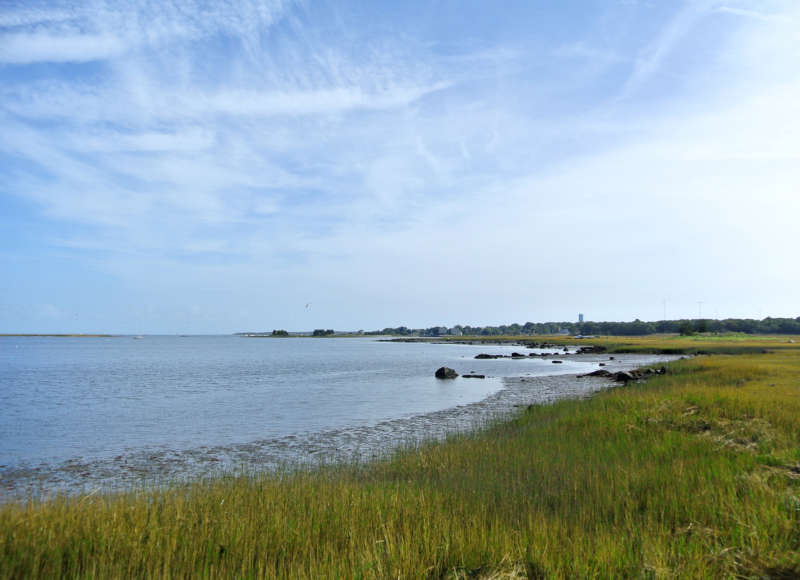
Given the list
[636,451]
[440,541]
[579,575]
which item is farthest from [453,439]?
[579,575]

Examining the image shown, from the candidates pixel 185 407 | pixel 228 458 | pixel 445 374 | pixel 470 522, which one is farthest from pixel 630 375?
pixel 470 522

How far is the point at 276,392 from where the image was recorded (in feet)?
137

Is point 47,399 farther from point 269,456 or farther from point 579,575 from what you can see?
point 579,575

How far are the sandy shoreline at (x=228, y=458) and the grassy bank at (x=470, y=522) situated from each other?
330 centimetres

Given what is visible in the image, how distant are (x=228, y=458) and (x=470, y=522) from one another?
13056 mm

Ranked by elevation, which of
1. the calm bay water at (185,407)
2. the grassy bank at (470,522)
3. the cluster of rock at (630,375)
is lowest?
the calm bay water at (185,407)

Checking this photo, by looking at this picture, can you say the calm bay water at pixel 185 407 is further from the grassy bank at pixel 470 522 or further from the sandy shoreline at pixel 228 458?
the grassy bank at pixel 470 522

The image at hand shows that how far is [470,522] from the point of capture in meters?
8.26

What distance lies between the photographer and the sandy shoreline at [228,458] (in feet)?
49.0

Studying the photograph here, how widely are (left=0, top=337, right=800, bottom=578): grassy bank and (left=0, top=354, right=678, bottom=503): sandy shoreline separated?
330 cm

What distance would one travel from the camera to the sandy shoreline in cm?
1493

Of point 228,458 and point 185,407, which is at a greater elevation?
point 228,458

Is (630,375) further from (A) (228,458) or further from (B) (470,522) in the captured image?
(B) (470,522)

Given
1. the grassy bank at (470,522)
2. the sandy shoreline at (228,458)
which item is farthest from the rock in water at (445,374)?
the grassy bank at (470,522)
